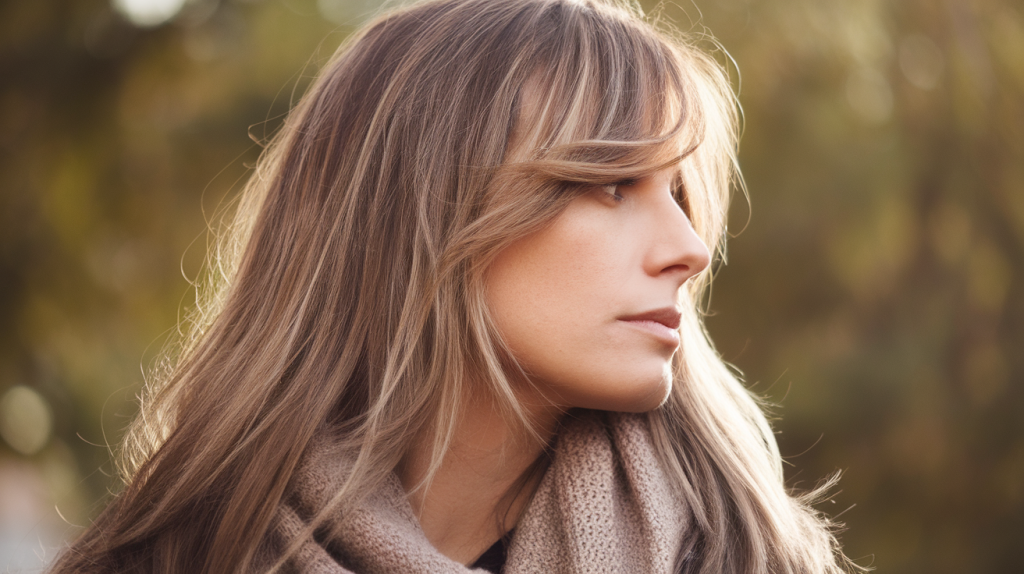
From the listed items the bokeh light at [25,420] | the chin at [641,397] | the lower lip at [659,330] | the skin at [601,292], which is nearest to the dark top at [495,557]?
the skin at [601,292]

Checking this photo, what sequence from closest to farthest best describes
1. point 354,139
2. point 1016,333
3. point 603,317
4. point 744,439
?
point 603,317
point 354,139
point 744,439
point 1016,333

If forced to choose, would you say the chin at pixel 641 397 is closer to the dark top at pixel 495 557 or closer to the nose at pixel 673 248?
the nose at pixel 673 248

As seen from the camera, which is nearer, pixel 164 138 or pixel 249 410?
pixel 249 410

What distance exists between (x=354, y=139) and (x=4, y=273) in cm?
235

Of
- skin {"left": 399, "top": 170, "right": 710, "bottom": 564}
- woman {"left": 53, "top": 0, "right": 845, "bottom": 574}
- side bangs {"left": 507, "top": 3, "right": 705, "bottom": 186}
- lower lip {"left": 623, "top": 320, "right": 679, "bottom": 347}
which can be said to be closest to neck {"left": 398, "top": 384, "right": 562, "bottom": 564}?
woman {"left": 53, "top": 0, "right": 845, "bottom": 574}

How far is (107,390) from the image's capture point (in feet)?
11.3

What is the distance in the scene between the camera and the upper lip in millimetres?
1511

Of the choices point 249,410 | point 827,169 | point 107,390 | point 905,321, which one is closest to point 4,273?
point 107,390

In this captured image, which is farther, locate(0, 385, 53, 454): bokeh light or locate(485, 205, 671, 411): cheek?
locate(0, 385, 53, 454): bokeh light

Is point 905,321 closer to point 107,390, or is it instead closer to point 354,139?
point 354,139

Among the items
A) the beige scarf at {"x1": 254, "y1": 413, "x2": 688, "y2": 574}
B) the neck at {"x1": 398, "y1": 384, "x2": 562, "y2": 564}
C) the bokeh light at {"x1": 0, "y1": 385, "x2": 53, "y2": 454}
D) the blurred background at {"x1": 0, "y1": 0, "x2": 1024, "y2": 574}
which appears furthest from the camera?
the bokeh light at {"x1": 0, "y1": 385, "x2": 53, "y2": 454}

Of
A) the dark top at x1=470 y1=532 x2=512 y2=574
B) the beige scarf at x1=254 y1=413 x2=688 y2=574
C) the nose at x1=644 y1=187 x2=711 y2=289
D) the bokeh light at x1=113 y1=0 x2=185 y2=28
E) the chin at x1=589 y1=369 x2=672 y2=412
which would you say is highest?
the bokeh light at x1=113 y1=0 x2=185 y2=28

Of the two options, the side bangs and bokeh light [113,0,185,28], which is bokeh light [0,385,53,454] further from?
the side bangs

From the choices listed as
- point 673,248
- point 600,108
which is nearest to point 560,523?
point 673,248
